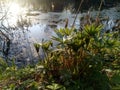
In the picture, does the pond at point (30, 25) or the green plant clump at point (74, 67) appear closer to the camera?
the green plant clump at point (74, 67)

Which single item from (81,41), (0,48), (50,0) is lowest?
(0,48)

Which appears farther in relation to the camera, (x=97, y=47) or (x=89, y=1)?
(x=89, y=1)

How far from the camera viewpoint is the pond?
573cm

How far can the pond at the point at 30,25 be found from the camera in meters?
5.73

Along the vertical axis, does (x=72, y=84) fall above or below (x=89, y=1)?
below

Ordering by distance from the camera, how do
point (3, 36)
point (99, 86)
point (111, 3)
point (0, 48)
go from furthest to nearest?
point (111, 3) → point (3, 36) → point (0, 48) → point (99, 86)

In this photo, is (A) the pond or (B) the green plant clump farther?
(A) the pond

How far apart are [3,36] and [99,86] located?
4.53 meters

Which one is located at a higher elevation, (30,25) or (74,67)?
(30,25)

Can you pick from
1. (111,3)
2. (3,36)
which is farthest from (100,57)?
(111,3)

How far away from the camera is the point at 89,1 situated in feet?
38.7

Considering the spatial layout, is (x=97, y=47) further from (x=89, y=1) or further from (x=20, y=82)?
(x=89, y=1)

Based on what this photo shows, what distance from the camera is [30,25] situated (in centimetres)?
775

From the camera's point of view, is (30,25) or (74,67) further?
(30,25)
